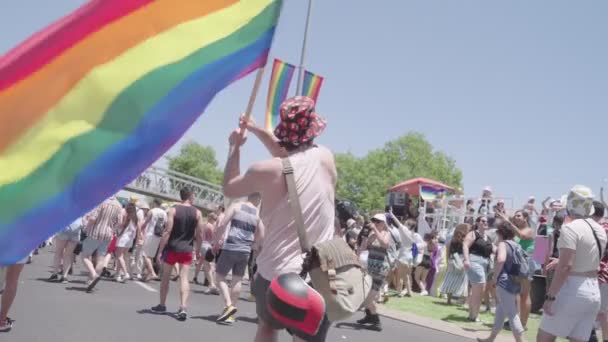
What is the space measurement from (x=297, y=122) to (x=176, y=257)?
5776 mm

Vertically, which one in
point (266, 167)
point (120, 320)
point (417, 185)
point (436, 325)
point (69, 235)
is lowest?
point (120, 320)

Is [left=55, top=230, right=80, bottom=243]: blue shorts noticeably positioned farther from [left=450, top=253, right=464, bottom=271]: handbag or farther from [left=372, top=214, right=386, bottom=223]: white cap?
A: [left=450, top=253, right=464, bottom=271]: handbag

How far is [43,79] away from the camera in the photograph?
336cm

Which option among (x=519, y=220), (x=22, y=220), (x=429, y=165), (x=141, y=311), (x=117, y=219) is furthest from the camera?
(x=429, y=165)

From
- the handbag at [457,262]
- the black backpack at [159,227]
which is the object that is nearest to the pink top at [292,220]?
the handbag at [457,262]

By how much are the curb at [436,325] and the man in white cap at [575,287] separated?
4502mm

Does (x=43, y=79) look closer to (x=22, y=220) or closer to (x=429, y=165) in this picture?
(x=22, y=220)

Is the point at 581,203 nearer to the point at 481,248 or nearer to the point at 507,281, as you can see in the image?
the point at 507,281

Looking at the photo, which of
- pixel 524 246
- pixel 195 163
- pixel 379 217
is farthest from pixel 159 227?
pixel 195 163

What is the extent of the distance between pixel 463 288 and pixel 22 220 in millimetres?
12356

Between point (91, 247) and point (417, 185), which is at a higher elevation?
point (417, 185)

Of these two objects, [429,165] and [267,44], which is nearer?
[267,44]

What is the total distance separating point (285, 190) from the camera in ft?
12.1

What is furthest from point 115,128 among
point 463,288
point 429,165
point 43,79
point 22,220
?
point 429,165
